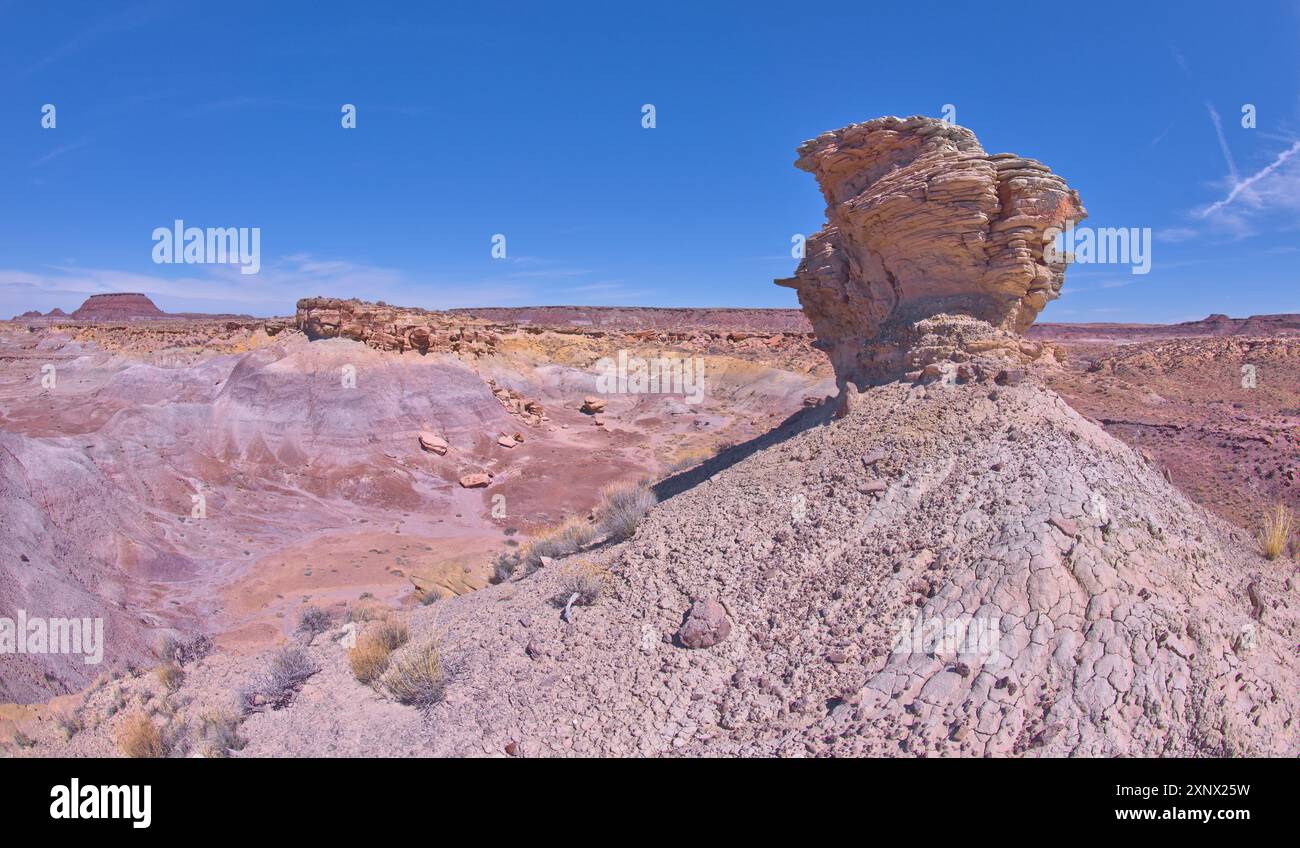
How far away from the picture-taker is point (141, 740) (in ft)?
17.0

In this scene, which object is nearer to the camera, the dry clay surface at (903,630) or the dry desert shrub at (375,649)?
the dry clay surface at (903,630)

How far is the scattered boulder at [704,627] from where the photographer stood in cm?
563

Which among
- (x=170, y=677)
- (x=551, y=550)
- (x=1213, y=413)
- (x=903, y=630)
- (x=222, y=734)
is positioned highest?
(x=1213, y=413)

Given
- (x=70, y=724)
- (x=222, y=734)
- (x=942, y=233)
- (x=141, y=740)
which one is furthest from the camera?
(x=942, y=233)

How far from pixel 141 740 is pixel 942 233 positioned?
1057 cm

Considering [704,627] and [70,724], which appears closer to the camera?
[704,627]

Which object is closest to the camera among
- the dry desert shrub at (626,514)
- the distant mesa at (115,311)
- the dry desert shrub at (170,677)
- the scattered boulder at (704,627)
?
the scattered boulder at (704,627)

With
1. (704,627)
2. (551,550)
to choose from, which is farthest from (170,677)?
(704,627)

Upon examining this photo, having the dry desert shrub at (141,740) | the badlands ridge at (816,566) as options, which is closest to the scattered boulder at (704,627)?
the badlands ridge at (816,566)

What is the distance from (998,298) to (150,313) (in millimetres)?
120118

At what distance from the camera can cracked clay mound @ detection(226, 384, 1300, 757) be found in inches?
163
